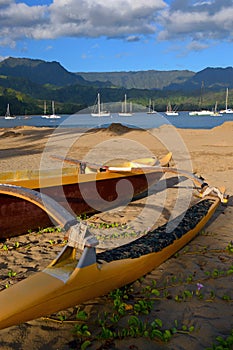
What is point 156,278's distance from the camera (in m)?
4.12

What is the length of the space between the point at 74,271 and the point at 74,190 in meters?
3.36

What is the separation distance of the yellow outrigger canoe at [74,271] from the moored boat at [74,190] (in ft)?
3.68

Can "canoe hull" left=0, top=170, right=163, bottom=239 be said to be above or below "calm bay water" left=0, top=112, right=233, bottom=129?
below

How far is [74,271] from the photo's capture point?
293cm

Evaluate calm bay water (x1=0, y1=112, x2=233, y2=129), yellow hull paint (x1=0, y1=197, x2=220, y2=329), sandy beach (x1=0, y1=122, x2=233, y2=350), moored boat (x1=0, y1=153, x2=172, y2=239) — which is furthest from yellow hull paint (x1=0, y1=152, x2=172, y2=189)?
calm bay water (x1=0, y1=112, x2=233, y2=129)

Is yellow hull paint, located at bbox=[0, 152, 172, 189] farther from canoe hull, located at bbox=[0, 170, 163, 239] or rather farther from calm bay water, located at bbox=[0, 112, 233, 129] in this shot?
calm bay water, located at bbox=[0, 112, 233, 129]

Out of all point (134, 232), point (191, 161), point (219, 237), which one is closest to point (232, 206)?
point (219, 237)

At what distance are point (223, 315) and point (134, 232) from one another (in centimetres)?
255

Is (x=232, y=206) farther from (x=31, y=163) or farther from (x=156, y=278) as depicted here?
(x=31, y=163)

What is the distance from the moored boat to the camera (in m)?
5.50

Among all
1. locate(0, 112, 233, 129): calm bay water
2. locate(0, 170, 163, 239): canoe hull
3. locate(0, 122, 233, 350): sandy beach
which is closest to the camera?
locate(0, 122, 233, 350): sandy beach

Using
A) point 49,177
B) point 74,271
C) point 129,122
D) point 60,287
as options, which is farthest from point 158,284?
point 129,122

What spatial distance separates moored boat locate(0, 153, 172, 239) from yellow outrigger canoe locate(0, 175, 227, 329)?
1123mm

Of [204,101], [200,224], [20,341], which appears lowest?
[20,341]
